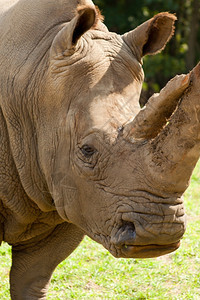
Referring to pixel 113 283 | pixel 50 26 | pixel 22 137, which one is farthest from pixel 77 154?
pixel 113 283

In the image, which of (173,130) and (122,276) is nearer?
(173,130)

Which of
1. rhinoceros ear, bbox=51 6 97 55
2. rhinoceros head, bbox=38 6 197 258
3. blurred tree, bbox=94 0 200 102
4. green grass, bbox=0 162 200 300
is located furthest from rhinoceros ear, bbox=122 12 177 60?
blurred tree, bbox=94 0 200 102

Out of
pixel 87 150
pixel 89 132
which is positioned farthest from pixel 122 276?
pixel 89 132

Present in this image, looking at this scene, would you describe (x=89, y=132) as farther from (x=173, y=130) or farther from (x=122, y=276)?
(x=122, y=276)

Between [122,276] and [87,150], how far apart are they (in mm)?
2682

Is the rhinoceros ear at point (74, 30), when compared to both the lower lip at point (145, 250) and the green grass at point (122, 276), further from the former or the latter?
the green grass at point (122, 276)

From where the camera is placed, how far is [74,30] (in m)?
5.05

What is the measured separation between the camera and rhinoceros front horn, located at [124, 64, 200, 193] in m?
4.25

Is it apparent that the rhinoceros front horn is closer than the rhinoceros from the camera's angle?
Yes

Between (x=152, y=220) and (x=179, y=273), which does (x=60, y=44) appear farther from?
(x=179, y=273)

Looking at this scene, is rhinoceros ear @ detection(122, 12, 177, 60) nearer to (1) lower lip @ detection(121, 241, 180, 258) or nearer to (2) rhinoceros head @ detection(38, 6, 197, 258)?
(2) rhinoceros head @ detection(38, 6, 197, 258)

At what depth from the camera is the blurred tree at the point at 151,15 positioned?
1969 centimetres

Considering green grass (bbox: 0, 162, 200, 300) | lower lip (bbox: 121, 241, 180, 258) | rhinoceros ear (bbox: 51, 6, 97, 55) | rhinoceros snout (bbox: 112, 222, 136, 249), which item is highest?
rhinoceros ear (bbox: 51, 6, 97, 55)

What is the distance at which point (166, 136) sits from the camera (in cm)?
438
